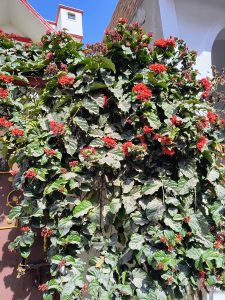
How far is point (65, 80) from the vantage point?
2.11 meters

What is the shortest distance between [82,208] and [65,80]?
89 centimetres

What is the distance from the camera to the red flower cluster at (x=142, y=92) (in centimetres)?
204

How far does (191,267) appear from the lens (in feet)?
6.50

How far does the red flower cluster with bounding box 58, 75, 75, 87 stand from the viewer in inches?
83.2

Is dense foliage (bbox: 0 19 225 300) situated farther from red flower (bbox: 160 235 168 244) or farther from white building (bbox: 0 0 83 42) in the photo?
white building (bbox: 0 0 83 42)

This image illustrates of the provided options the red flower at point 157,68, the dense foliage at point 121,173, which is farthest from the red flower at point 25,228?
the red flower at point 157,68

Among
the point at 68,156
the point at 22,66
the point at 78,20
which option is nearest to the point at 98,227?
the point at 68,156

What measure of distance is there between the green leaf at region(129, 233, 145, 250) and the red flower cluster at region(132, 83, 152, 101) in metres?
0.91

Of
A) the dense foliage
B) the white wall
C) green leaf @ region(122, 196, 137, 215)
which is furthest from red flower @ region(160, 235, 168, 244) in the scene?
the white wall

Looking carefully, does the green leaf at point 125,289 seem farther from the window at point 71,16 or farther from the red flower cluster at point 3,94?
the window at point 71,16

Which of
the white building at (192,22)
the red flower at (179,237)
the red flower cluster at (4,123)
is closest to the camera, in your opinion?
the red flower at (179,237)

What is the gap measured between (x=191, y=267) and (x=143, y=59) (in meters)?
1.51

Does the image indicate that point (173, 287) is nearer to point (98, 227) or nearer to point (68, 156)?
point (98, 227)

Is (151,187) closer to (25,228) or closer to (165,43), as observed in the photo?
(25,228)
